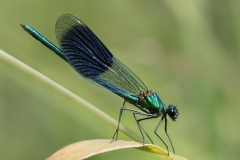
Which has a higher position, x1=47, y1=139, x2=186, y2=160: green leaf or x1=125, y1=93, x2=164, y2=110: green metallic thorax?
x1=125, y1=93, x2=164, y2=110: green metallic thorax

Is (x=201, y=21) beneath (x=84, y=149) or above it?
above

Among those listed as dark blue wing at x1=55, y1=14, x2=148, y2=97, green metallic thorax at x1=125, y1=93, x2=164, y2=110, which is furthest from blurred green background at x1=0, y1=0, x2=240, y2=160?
dark blue wing at x1=55, y1=14, x2=148, y2=97

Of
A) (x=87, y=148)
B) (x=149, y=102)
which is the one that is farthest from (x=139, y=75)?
(x=87, y=148)

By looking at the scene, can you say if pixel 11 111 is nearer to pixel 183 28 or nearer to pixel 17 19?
pixel 17 19

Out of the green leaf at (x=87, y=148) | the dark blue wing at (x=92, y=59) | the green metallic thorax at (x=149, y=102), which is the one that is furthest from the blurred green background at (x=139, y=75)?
the green leaf at (x=87, y=148)

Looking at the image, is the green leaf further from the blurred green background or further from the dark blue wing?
the blurred green background

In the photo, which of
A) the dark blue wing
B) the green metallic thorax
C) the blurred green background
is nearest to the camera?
the dark blue wing

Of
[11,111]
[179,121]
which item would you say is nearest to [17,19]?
[11,111]
